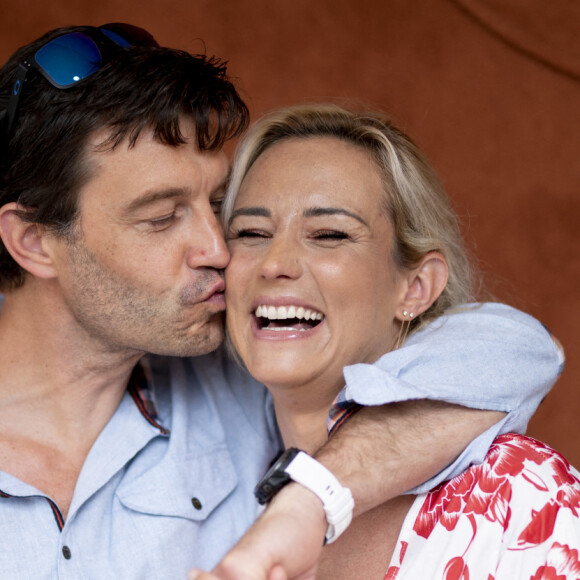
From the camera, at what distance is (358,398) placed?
1.47 meters

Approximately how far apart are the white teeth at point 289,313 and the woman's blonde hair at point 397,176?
9.2 inches

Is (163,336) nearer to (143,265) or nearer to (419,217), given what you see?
(143,265)

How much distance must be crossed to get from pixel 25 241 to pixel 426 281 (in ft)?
2.89

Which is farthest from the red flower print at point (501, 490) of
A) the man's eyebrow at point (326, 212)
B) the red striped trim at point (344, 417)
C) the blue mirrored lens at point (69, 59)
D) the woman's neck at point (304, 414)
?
the blue mirrored lens at point (69, 59)

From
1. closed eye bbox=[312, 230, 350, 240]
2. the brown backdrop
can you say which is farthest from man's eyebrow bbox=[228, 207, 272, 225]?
the brown backdrop

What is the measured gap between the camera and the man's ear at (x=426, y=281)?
71.8 inches

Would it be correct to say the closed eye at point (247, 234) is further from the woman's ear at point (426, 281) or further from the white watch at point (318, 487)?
the white watch at point (318, 487)

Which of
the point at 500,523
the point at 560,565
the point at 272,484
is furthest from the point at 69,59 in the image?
the point at 560,565

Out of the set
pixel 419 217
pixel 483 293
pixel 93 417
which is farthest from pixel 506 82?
pixel 93 417

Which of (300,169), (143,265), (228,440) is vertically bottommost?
(228,440)

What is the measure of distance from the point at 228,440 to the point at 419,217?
0.69 metres

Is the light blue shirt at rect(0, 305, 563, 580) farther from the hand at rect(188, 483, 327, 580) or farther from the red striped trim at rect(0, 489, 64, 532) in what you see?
the hand at rect(188, 483, 327, 580)

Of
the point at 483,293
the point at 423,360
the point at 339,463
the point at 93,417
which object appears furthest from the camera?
the point at 483,293

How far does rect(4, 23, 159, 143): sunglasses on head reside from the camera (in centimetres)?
175
